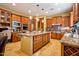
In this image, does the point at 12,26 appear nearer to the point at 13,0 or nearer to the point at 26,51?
the point at 26,51

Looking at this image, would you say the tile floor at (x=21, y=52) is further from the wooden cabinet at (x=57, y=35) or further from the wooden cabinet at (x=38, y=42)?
the wooden cabinet at (x=57, y=35)

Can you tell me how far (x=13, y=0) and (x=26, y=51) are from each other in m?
1.68

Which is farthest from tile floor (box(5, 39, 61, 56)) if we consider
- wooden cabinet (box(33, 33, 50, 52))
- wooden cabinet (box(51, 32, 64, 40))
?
wooden cabinet (box(51, 32, 64, 40))

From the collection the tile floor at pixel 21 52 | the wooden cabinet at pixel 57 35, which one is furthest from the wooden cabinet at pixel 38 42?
the wooden cabinet at pixel 57 35

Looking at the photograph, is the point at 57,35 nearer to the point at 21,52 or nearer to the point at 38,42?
the point at 38,42

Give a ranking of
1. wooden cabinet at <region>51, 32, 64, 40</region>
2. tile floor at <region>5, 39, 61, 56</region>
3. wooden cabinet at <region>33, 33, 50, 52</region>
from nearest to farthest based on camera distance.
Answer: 1. tile floor at <region>5, 39, 61, 56</region>
2. wooden cabinet at <region>33, 33, 50, 52</region>
3. wooden cabinet at <region>51, 32, 64, 40</region>

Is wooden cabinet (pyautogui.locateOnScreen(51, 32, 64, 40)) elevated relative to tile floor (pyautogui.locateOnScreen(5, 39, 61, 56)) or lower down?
elevated

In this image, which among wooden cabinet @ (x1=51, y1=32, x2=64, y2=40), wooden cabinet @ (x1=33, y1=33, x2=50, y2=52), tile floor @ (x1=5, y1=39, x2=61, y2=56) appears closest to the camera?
tile floor @ (x1=5, y1=39, x2=61, y2=56)

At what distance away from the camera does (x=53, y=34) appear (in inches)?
233

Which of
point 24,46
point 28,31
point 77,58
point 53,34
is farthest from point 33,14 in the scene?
point 53,34

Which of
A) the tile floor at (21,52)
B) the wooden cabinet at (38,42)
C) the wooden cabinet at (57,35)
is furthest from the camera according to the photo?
the wooden cabinet at (57,35)

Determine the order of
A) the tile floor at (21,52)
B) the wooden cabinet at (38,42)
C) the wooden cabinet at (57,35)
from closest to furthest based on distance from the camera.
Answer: the tile floor at (21,52) < the wooden cabinet at (38,42) < the wooden cabinet at (57,35)

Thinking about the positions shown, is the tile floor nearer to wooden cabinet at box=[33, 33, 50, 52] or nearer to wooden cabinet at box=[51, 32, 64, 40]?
wooden cabinet at box=[33, 33, 50, 52]

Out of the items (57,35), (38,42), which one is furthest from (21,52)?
(57,35)
